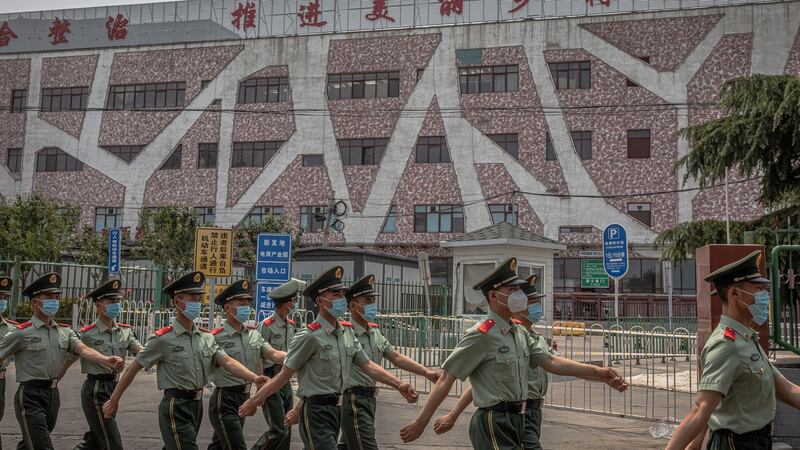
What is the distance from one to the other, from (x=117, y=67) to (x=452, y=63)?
18851 mm

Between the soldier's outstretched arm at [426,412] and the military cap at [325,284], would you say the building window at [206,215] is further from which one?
the soldier's outstretched arm at [426,412]

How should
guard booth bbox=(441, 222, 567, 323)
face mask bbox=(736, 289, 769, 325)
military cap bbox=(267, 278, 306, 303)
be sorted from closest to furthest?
face mask bbox=(736, 289, 769, 325), military cap bbox=(267, 278, 306, 303), guard booth bbox=(441, 222, 567, 323)

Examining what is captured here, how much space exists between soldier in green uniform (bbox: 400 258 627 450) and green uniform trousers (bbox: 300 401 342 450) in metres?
1.40

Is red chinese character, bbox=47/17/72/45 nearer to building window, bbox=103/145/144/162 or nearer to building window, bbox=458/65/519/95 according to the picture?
building window, bbox=103/145/144/162

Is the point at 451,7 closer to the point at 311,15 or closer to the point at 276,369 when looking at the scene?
the point at 311,15

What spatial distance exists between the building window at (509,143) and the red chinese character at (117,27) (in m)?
21.8

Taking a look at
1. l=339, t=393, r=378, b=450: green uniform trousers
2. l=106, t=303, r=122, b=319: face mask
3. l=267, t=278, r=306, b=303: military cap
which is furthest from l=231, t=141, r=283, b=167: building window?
l=339, t=393, r=378, b=450: green uniform trousers

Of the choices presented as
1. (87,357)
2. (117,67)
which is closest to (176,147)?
(117,67)

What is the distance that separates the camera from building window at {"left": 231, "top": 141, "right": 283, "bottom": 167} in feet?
142

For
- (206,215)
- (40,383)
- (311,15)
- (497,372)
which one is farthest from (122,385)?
(311,15)

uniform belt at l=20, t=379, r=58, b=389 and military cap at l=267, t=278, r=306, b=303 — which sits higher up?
military cap at l=267, t=278, r=306, b=303

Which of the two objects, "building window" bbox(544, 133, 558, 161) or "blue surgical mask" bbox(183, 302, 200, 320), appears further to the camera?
"building window" bbox(544, 133, 558, 161)

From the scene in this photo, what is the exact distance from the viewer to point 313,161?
4272 centimetres

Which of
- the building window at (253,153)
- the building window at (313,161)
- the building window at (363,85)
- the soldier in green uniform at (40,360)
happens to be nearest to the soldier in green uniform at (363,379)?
the soldier in green uniform at (40,360)
